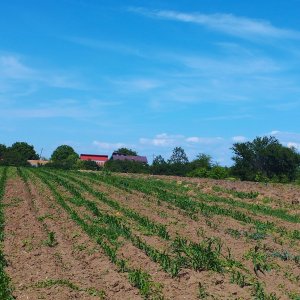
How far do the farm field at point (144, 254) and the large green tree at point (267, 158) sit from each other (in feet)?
186

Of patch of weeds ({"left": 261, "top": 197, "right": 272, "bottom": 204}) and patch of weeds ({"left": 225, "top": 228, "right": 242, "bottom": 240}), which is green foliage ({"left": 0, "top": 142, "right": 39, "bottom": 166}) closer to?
patch of weeds ({"left": 261, "top": 197, "right": 272, "bottom": 204})

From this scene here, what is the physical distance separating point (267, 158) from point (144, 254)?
69597 mm

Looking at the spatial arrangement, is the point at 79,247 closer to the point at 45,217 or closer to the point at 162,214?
the point at 45,217

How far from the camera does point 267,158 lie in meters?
78.1

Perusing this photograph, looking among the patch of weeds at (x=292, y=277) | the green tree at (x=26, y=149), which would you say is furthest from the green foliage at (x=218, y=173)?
the green tree at (x=26, y=149)

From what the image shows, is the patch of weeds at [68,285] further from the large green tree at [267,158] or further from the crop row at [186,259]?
the large green tree at [267,158]

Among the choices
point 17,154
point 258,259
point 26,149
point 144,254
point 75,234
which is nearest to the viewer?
point 258,259

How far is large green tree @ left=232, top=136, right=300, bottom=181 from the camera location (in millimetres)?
76125

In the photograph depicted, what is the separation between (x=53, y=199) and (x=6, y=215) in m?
5.62

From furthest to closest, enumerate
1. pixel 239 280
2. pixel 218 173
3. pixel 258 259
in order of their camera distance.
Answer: pixel 218 173, pixel 258 259, pixel 239 280

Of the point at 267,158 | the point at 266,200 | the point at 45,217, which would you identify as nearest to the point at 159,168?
the point at 267,158

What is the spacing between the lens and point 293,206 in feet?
84.6

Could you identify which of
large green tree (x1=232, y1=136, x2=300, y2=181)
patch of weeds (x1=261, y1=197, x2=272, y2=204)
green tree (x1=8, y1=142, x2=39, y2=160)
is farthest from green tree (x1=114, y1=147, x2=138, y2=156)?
patch of weeds (x1=261, y1=197, x2=272, y2=204)

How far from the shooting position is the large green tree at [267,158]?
76125mm
